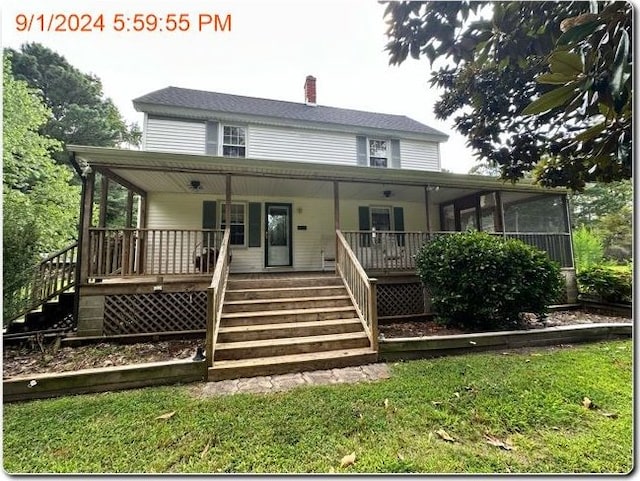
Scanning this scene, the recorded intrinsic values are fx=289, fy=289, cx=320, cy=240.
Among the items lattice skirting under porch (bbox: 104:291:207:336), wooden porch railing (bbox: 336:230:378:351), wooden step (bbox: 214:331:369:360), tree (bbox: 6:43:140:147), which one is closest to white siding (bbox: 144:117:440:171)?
wooden porch railing (bbox: 336:230:378:351)

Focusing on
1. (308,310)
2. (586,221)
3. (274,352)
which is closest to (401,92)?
(308,310)

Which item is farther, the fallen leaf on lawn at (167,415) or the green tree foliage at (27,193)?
the green tree foliage at (27,193)

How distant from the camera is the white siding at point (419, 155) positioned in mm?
10445

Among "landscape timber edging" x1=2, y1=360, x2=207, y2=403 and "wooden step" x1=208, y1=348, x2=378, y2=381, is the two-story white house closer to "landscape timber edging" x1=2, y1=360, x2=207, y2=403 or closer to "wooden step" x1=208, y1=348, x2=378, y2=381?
"wooden step" x1=208, y1=348, x2=378, y2=381

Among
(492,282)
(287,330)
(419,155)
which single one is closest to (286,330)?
(287,330)

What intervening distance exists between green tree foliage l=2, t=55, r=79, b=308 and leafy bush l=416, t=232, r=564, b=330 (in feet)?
21.6

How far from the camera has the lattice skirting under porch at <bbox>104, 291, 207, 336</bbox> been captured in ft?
15.7

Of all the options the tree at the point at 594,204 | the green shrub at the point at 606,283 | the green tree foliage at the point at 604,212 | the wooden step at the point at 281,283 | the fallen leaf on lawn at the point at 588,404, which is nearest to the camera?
the fallen leaf on lawn at the point at 588,404

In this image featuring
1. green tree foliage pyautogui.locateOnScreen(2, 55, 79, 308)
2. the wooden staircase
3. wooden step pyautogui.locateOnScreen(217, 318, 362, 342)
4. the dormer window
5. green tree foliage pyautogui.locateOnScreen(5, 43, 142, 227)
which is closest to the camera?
the wooden staircase

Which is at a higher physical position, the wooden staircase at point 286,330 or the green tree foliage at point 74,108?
the green tree foliage at point 74,108

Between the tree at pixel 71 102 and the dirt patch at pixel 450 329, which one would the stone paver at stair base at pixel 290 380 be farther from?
the tree at pixel 71 102

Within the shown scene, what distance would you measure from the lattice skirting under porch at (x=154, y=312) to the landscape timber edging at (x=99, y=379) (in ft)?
5.85

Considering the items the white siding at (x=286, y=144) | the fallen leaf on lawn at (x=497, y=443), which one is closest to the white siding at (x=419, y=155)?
the white siding at (x=286, y=144)

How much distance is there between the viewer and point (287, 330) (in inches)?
161
